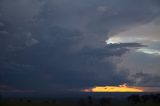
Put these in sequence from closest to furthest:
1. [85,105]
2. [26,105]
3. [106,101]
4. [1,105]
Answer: [1,105]
[26,105]
[85,105]
[106,101]

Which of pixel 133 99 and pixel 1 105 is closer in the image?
pixel 1 105

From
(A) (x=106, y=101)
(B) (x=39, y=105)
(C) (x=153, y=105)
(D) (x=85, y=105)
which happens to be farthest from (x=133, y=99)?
(B) (x=39, y=105)

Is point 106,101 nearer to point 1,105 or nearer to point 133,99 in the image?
point 133,99

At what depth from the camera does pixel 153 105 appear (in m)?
124

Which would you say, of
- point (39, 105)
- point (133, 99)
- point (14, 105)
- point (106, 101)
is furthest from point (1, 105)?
point (133, 99)

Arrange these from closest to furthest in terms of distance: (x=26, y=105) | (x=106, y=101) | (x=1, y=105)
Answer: (x=1, y=105)
(x=26, y=105)
(x=106, y=101)

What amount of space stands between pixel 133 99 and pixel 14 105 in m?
72.9

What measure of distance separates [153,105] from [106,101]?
39206 millimetres

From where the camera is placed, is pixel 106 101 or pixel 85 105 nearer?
pixel 85 105

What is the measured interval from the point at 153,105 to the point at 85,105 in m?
36.2

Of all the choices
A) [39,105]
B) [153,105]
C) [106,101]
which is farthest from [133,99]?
[39,105]

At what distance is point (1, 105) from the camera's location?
110562 millimetres

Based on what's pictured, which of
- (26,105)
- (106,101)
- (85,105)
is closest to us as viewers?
(26,105)

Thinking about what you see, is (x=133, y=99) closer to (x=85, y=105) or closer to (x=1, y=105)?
(x=85, y=105)
